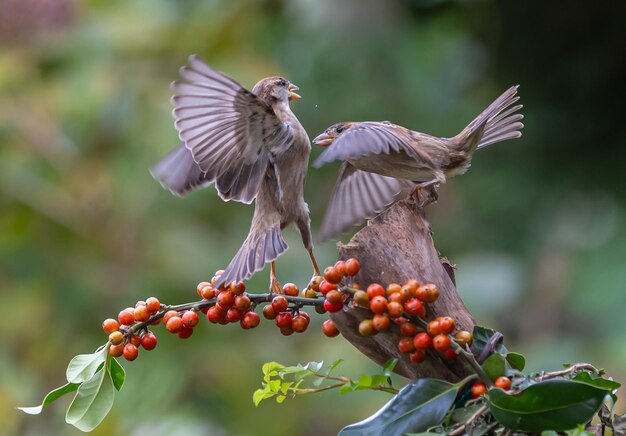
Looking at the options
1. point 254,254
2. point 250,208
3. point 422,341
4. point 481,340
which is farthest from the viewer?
point 250,208

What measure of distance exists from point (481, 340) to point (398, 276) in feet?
0.73

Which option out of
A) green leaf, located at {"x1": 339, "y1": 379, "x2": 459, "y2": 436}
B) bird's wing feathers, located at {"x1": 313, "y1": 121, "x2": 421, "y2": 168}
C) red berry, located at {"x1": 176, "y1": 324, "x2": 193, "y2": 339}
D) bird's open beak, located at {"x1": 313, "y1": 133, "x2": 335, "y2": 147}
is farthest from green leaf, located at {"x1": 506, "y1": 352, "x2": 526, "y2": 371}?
bird's open beak, located at {"x1": 313, "y1": 133, "x2": 335, "y2": 147}

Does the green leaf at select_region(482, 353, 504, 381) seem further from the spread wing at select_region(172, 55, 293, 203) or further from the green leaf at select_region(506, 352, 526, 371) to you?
the spread wing at select_region(172, 55, 293, 203)

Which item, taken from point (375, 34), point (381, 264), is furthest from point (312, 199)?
Answer: point (381, 264)

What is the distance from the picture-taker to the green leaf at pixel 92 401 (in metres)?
2.02

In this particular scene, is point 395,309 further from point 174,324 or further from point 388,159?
point 388,159

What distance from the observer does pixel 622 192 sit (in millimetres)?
5695

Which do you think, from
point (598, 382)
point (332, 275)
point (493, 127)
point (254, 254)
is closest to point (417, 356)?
point (332, 275)

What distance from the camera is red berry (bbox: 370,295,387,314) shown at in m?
1.87

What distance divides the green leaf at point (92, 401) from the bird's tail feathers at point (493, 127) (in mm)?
1511

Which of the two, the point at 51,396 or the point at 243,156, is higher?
the point at 243,156

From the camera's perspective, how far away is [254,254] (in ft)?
8.15

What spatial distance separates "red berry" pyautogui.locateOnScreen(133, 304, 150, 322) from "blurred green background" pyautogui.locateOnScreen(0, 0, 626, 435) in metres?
3.44

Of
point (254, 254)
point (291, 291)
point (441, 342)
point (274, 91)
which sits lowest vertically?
point (441, 342)
